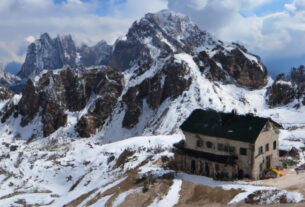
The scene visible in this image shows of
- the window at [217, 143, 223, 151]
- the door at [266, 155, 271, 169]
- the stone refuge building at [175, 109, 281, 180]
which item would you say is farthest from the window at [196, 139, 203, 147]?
the door at [266, 155, 271, 169]

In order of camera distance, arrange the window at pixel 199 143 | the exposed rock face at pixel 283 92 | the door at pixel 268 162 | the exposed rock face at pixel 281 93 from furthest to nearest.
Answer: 1. the exposed rock face at pixel 281 93
2. the exposed rock face at pixel 283 92
3. the window at pixel 199 143
4. the door at pixel 268 162

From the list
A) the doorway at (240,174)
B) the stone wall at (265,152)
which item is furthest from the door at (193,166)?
the stone wall at (265,152)

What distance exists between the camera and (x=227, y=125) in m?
80.4

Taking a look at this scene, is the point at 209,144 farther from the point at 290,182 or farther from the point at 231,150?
the point at 290,182

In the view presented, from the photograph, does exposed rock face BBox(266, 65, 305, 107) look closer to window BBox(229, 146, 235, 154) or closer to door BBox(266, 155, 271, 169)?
door BBox(266, 155, 271, 169)

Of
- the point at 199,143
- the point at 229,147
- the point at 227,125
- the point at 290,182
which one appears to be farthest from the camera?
the point at 199,143

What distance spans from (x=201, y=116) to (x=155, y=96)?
113023mm

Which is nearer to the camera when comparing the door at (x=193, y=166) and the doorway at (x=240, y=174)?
the doorway at (x=240, y=174)

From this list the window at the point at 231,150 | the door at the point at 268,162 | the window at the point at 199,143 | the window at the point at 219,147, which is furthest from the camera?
the window at the point at 199,143

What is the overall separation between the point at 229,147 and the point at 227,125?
3.77 m

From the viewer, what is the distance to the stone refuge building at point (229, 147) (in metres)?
76.1

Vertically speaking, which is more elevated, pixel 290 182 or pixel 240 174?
pixel 240 174

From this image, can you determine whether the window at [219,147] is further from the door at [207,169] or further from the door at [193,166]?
the door at [193,166]

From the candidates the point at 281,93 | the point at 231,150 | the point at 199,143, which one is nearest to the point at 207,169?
the point at 231,150
